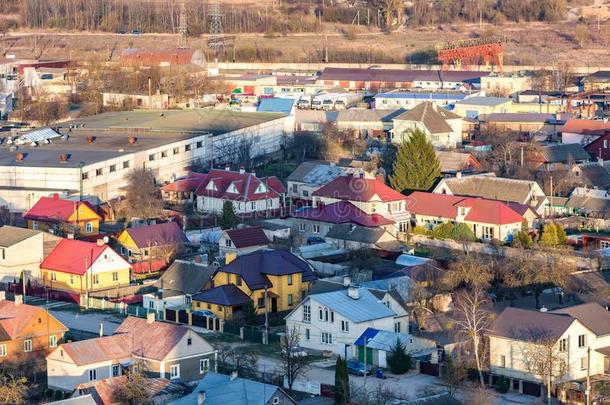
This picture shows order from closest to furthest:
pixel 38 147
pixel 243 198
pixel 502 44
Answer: pixel 243 198, pixel 38 147, pixel 502 44

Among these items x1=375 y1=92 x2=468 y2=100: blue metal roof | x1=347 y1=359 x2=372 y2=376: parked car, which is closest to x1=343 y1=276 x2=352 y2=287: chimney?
x1=347 y1=359 x2=372 y2=376: parked car

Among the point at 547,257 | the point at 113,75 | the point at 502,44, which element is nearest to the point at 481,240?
the point at 547,257

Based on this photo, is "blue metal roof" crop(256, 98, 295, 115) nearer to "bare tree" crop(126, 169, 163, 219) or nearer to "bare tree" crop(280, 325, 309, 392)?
"bare tree" crop(126, 169, 163, 219)

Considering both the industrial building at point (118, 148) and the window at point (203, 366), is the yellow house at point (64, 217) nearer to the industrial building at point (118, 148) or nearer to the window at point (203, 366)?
the industrial building at point (118, 148)

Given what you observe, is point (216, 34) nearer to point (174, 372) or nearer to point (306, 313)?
point (306, 313)

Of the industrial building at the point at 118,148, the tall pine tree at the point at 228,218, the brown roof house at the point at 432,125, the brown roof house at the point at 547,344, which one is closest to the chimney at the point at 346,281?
the brown roof house at the point at 547,344

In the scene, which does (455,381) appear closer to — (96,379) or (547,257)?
(96,379)
